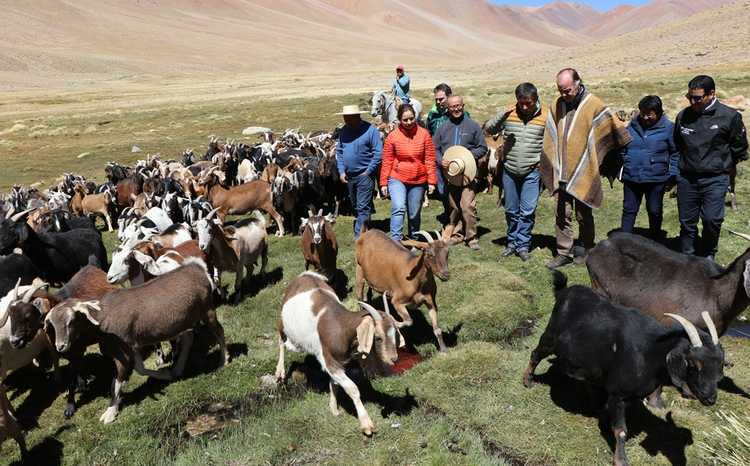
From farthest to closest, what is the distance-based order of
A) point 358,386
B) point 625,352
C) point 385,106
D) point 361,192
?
1. point 385,106
2. point 361,192
3. point 358,386
4. point 625,352

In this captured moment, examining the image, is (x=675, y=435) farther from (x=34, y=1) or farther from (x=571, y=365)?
(x=34, y=1)

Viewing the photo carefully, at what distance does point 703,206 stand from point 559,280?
2.17 m

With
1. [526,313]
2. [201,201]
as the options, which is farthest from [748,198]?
[201,201]

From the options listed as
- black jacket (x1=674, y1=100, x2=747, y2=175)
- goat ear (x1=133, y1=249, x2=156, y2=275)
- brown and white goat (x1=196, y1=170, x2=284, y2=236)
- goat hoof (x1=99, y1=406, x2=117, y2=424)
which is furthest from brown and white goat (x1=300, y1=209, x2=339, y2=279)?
black jacket (x1=674, y1=100, x2=747, y2=175)

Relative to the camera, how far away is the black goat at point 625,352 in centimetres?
438

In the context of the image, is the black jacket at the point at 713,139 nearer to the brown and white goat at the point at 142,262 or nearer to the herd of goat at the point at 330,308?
the herd of goat at the point at 330,308

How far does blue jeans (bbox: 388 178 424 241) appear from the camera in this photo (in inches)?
338

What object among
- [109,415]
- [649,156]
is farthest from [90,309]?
[649,156]

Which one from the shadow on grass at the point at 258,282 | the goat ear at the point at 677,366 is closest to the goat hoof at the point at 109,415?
the shadow on grass at the point at 258,282

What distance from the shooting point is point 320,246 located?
880cm

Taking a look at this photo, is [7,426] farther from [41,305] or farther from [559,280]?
[559,280]

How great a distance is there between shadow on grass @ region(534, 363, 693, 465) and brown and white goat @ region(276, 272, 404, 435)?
1.86 metres

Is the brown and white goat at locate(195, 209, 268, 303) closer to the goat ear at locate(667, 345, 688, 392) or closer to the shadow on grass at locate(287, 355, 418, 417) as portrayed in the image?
the shadow on grass at locate(287, 355, 418, 417)

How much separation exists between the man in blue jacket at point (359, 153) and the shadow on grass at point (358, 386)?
3573 millimetres
